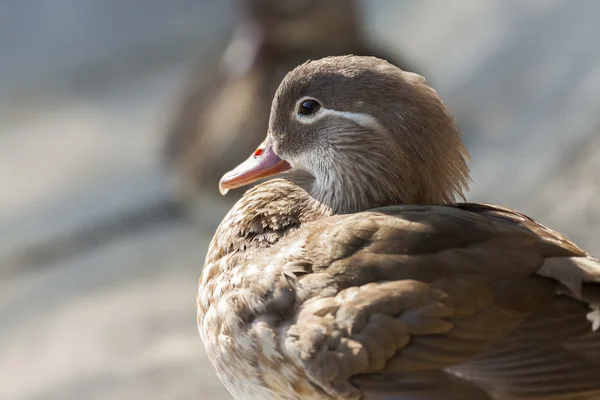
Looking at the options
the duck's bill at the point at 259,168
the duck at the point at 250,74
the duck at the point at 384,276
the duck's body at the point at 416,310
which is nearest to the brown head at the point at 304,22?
the duck at the point at 250,74

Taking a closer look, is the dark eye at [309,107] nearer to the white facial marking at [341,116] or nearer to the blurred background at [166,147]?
the white facial marking at [341,116]

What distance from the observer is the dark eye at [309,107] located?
67.7 inches

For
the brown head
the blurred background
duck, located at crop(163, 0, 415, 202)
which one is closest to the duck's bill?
the blurred background

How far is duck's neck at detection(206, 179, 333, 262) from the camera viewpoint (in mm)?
1722

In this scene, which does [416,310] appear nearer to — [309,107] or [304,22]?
[309,107]

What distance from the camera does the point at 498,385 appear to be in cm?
142

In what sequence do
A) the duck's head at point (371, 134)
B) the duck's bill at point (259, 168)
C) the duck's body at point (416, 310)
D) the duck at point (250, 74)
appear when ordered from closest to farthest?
the duck's body at point (416, 310), the duck's head at point (371, 134), the duck's bill at point (259, 168), the duck at point (250, 74)

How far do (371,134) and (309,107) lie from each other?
5.2 inches

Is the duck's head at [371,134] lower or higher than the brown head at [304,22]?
lower

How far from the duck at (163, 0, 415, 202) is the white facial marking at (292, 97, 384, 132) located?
6.35 ft

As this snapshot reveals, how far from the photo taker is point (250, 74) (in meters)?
3.81

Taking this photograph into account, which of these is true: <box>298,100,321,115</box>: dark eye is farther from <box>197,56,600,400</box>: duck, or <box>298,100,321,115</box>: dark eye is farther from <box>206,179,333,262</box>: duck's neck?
<box>206,179,333,262</box>: duck's neck

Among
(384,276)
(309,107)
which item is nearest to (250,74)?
(309,107)

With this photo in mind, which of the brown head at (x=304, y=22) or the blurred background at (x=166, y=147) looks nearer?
the blurred background at (x=166, y=147)
